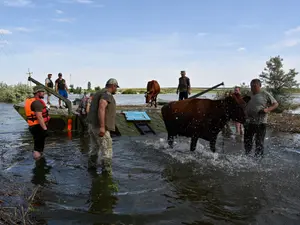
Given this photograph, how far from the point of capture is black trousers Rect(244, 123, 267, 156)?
8125 millimetres

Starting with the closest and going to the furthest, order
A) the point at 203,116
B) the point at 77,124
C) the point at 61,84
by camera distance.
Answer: the point at 203,116 → the point at 77,124 → the point at 61,84

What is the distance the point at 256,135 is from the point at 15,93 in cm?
4285

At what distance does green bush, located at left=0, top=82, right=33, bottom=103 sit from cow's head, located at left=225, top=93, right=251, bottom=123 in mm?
39888

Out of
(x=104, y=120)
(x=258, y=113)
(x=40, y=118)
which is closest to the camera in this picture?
(x=104, y=120)

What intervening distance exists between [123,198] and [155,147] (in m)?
5.05

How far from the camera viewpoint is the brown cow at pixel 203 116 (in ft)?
29.1

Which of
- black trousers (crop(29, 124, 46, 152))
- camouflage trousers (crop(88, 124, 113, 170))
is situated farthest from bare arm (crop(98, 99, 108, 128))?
black trousers (crop(29, 124, 46, 152))

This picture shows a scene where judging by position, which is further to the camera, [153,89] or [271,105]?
[153,89]

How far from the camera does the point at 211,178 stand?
6.99 m

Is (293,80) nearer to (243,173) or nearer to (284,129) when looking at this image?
(284,129)

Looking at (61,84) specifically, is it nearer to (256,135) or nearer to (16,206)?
(256,135)

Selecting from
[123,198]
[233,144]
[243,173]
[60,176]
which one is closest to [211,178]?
[243,173]

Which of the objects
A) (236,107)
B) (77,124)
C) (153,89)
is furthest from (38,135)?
(153,89)

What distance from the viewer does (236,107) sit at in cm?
880
